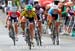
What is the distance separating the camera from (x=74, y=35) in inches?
1022

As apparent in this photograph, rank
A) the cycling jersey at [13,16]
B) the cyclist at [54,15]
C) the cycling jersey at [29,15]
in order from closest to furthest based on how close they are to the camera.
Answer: the cycling jersey at [29,15], the cyclist at [54,15], the cycling jersey at [13,16]

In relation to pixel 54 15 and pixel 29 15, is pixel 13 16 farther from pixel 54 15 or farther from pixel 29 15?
pixel 29 15

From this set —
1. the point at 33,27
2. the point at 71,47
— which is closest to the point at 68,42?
the point at 71,47

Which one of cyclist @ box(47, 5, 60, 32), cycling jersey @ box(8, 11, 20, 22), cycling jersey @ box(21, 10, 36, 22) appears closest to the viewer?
cycling jersey @ box(21, 10, 36, 22)

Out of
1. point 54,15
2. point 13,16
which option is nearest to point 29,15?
point 54,15

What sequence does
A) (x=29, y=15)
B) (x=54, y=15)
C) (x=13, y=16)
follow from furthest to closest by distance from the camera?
(x=13, y=16), (x=54, y=15), (x=29, y=15)

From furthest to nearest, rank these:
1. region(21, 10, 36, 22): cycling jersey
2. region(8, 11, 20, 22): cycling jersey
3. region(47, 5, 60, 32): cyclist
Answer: region(8, 11, 20, 22): cycling jersey → region(47, 5, 60, 32): cyclist → region(21, 10, 36, 22): cycling jersey

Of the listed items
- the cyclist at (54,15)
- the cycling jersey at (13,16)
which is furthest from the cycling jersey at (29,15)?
the cycling jersey at (13,16)

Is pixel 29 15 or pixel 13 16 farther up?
pixel 29 15

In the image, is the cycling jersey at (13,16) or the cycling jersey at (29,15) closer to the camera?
the cycling jersey at (29,15)

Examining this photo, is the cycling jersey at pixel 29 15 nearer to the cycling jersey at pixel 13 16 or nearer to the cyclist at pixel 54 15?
the cyclist at pixel 54 15

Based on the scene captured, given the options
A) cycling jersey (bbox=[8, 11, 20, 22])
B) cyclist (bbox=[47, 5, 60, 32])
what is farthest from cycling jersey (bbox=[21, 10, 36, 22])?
cycling jersey (bbox=[8, 11, 20, 22])

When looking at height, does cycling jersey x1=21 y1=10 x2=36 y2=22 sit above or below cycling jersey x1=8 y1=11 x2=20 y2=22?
above

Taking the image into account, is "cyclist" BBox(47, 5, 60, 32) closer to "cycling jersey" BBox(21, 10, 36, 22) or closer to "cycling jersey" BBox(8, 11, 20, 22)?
"cycling jersey" BBox(8, 11, 20, 22)
